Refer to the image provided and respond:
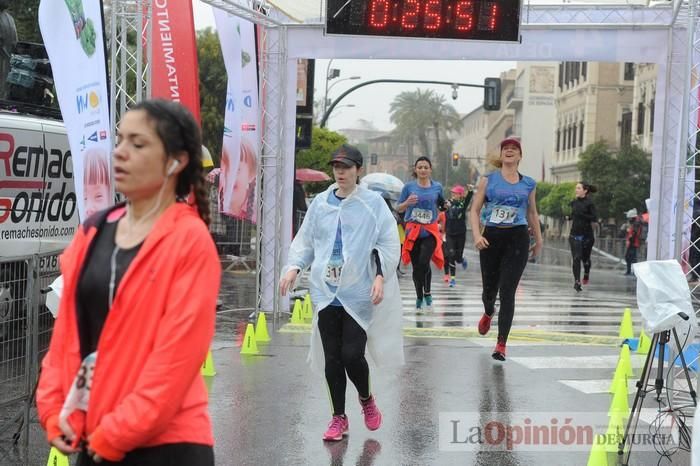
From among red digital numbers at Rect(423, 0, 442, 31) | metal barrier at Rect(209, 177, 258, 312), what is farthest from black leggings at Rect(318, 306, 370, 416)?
metal barrier at Rect(209, 177, 258, 312)

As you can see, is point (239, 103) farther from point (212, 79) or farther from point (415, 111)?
point (415, 111)

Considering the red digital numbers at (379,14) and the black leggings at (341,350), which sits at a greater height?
the red digital numbers at (379,14)

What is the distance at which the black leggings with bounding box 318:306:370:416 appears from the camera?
20.4 ft

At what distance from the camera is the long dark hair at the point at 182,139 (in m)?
2.84

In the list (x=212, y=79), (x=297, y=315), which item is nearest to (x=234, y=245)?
(x=297, y=315)

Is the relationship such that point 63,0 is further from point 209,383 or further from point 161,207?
point 161,207

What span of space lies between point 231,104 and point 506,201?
5.03 meters

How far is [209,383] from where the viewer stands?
8289mm

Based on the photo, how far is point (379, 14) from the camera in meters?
11.6

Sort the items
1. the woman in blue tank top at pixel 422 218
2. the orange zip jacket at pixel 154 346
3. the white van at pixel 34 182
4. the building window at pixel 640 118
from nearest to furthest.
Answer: the orange zip jacket at pixel 154 346 < the white van at pixel 34 182 < the woman in blue tank top at pixel 422 218 < the building window at pixel 640 118

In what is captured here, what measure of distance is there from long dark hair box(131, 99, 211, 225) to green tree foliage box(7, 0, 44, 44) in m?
27.4

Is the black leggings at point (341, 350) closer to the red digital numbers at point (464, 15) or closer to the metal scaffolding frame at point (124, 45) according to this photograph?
the metal scaffolding frame at point (124, 45)

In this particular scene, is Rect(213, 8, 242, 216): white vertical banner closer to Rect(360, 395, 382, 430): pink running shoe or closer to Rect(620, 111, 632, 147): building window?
Rect(360, 395, 382, 430): pink running shoe

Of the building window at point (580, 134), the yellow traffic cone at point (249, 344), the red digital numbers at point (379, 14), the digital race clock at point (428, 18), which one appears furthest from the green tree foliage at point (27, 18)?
the building window at point (580, 134)
